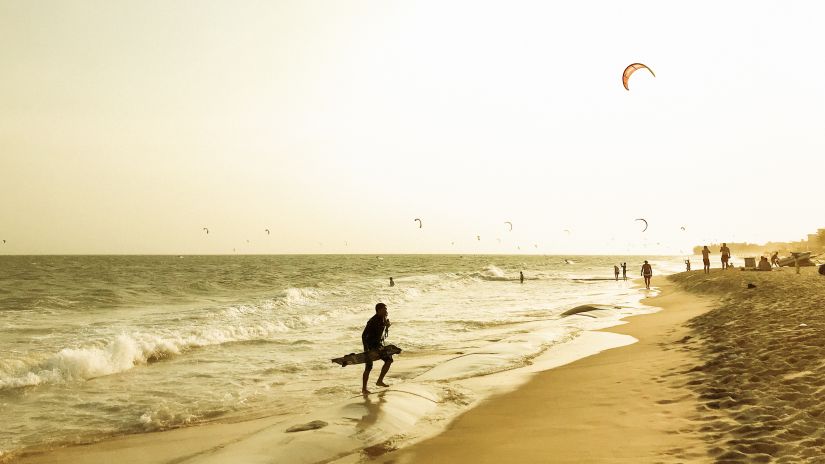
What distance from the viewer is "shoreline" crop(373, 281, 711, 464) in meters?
5.96

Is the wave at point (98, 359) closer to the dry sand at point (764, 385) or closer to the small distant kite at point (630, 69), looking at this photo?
the dry sand at point (764, 385)

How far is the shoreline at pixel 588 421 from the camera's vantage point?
5.96 meters

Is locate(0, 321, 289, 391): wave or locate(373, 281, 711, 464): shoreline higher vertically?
locate(373, 281, 711, 464): shoreline

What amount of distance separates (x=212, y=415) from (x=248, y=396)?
127 centimetres

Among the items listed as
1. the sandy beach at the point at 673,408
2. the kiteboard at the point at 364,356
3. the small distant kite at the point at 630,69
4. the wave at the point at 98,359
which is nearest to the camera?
the sandy beach at the point at 673,408

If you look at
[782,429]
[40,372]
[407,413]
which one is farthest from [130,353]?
[782,429]

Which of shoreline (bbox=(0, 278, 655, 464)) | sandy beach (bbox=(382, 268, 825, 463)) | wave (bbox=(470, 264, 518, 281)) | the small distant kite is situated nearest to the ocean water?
shoreline (bbox=(0, 278, 655, 464))

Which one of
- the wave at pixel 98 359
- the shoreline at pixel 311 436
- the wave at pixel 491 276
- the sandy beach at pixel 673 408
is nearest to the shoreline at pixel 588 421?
the sandy beach at pixel 673 408

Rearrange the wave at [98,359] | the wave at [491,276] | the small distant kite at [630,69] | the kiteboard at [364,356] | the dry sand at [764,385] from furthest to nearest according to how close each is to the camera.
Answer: the wave at [491,276], the small distant kite at [630,69], the wave at [98,359], the kiteboard at [364,356], the dry sand at [764,385]

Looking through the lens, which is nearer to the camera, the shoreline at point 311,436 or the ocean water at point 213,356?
the shoreline at point 311,436

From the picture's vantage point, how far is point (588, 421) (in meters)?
7.24

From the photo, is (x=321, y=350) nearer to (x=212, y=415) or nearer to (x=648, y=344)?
(x=212, y=415)

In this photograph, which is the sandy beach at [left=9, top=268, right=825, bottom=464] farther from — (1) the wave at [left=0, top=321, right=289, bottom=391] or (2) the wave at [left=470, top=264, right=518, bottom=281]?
(2) the wave at [left=470, top=264, right=518, bottom=281]

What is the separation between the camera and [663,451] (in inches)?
223
